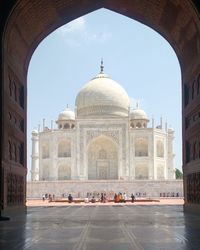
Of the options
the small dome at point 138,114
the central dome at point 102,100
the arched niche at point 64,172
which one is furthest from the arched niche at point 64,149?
the small dome at point 138,114

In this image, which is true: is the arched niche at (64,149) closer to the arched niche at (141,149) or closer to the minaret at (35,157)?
the minaret at (35,157)

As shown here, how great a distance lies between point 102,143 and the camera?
5272 cm

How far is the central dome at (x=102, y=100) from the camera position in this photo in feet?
176

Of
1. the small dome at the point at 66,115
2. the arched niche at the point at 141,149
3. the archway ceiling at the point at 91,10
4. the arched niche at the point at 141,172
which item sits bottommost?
the arched niche at the point at 141,172

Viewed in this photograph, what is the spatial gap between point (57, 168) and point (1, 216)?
37.7 meters

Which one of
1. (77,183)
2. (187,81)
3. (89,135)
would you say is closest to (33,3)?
(187,81)

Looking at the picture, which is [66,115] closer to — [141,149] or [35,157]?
[35,157]

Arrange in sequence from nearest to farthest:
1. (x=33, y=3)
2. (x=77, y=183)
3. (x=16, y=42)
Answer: (x=33, y=3)
(x=16, y=42)
(x=77, y=183)

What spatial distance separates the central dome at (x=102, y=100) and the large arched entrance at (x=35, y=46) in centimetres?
3472

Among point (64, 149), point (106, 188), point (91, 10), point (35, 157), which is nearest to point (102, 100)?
point (64, 149)

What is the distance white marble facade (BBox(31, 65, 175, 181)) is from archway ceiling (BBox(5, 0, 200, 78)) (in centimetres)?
3211

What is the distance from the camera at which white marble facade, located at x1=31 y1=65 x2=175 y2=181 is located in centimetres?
5066

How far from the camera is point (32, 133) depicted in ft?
181

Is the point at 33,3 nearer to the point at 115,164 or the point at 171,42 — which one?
the point at 171,42
